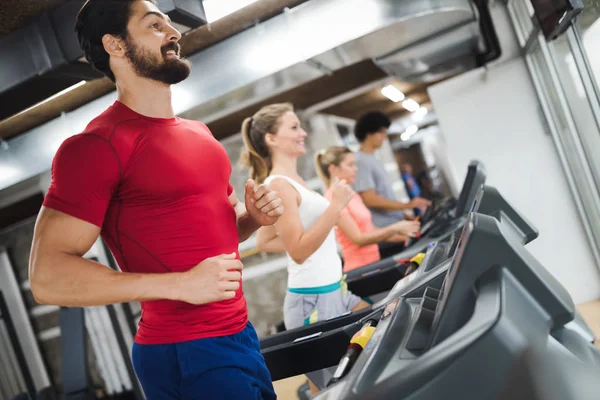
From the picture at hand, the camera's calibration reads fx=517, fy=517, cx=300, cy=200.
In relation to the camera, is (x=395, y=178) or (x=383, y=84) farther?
(x=395, y=178)

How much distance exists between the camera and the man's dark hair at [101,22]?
1.06 m

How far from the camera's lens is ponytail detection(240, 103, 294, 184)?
2203mm

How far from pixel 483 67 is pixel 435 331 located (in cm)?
386

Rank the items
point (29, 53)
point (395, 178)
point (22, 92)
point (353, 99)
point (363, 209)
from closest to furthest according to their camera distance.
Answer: point (29, 53) < point (22, 92) < point (363, 209) < point (353, 99) < point (395, 178)

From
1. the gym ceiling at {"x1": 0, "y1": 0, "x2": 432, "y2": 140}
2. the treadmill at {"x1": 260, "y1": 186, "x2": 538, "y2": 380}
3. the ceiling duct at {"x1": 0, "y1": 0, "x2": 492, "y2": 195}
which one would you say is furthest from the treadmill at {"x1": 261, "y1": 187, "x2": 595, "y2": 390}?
the ceiling duct at {"x1": 0, "y1": 0, "x2": 492, "y2": 195}

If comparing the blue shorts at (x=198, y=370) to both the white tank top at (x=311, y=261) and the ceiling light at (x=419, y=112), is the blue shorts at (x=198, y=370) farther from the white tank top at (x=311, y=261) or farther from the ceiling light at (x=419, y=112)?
the ceiling light at (x=419, y=112)

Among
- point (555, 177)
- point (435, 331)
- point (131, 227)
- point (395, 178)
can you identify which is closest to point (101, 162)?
point (131, 227)

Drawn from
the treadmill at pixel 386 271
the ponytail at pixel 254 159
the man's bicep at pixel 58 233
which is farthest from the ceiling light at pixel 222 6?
the man's bicep at pixel 58 233

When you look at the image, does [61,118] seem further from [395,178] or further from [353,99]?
[395,178]

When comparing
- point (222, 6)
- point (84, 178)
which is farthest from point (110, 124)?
point (222, 6)

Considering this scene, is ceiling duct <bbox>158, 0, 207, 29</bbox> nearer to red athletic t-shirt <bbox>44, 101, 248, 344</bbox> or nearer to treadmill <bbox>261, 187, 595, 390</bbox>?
red athletic t-shirt <bbox>44, 101, 248, 344</bbox>

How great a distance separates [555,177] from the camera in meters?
3.88

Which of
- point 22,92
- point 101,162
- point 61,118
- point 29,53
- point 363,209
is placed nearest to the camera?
point 101,162

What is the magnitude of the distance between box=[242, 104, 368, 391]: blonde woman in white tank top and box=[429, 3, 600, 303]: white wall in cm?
234
